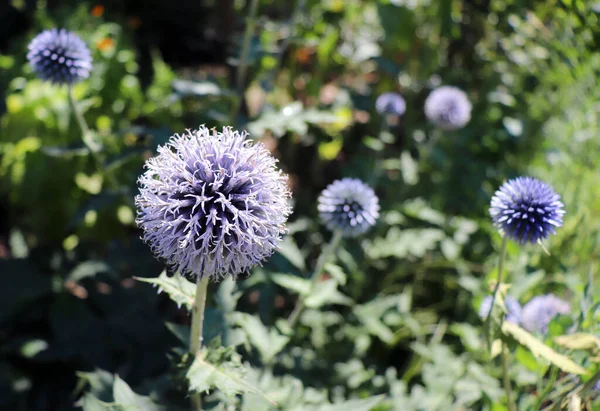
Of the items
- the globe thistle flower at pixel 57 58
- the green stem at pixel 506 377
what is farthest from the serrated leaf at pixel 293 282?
the globe thistle flower at pixel 57 58

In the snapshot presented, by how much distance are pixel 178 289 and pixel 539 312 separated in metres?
1.40

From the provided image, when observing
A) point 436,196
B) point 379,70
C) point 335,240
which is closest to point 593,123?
point 436,196

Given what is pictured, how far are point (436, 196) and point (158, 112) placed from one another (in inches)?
66.9

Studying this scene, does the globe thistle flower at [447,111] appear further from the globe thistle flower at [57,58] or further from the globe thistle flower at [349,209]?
the globe thistle flower at [57,58]

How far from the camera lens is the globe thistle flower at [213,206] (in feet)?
3.80

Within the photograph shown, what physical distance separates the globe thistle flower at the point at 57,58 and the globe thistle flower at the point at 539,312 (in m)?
1.94

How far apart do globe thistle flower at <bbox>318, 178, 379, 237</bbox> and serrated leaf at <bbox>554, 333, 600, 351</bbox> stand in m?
0.73

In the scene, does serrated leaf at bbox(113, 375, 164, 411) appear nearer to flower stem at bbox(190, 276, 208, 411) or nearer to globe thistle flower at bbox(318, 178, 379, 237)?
flower stem at bbox(190, 276, 208, 411)

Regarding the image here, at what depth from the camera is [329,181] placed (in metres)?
3.58

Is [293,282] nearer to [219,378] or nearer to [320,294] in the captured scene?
[320,294]

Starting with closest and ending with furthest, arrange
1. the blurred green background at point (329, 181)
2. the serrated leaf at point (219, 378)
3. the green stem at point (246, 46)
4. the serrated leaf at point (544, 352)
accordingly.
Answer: the serrated leaf at point (219, 378), the serrated leaf at point (544, 352), the blurred green background at point (329, 181), the green stem at point (246, 46)

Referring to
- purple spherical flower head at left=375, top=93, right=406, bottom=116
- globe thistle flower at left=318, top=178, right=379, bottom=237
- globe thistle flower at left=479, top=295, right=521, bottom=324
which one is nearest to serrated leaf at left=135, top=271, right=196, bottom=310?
globe thistle flower at left=318, top=178, right=379, bottom=237

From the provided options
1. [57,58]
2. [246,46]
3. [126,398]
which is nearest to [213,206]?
[126,398]

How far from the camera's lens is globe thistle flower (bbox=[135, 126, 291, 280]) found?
1.16 m
